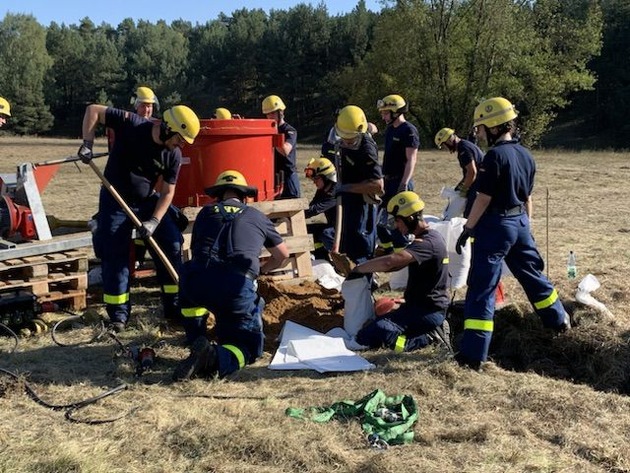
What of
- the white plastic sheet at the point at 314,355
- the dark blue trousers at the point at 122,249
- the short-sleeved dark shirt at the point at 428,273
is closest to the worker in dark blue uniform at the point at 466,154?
the short-sleeved dark shirt at the point at 428,273

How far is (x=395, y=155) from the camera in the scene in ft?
22.7

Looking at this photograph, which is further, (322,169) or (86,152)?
(322,169)

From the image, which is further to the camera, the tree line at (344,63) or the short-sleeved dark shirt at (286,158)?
the tree line at (344,63)

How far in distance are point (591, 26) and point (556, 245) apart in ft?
104

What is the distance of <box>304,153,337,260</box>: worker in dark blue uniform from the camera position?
23.7 ft

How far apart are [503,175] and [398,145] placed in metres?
2.39

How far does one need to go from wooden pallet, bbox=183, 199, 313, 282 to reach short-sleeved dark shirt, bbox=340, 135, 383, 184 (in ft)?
2.10

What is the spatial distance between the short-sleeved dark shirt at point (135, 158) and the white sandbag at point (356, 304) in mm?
1671

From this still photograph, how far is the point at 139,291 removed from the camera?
6.78 meters

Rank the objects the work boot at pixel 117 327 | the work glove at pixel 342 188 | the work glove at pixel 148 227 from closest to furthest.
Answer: the work glove at pixel 148 227 < the work boot at pixel 117 327 < the work glove at pixel 342 188

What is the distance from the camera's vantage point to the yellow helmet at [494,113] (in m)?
4.63

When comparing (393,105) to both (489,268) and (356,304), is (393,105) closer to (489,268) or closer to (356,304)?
(356,304)

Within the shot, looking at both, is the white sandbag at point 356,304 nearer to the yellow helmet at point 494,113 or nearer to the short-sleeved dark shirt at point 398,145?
the yellow helmet at point 494,113

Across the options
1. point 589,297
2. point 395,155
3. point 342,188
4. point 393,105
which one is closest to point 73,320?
point 342,188
